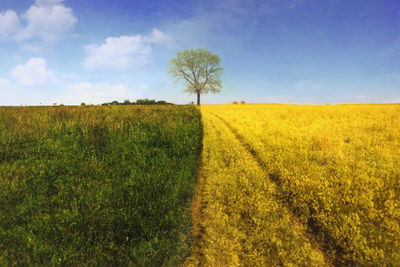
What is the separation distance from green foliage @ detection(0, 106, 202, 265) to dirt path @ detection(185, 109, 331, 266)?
275mm

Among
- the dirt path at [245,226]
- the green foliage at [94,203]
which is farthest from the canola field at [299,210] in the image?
the green foliage at [94,203]

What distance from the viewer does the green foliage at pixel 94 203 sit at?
2389 millimetres

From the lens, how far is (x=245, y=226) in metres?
2.70

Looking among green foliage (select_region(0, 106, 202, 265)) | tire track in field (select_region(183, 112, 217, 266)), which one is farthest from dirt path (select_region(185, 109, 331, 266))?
green foliage (select_region(0, 106, 202, 265))

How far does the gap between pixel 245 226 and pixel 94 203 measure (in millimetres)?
2484

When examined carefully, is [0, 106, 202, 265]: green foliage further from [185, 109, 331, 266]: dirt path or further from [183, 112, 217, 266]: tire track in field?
[185, 109, 331, 266]: dirt path

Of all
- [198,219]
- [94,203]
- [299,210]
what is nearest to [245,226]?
[198,219]

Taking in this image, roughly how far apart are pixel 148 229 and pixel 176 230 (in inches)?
15.6

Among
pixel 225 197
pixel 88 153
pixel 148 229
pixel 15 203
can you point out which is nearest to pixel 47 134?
pixel 88 153

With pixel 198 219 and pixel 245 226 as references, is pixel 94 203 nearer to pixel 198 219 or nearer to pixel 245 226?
pixel 198 219

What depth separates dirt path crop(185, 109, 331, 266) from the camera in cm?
222

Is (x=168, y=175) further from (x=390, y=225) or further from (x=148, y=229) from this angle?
(x=390, y=225)

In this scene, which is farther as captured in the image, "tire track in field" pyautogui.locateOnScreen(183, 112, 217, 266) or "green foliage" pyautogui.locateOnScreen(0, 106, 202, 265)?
"green foliage" pyautogui.locateOnScreen(0, 106, 202, 265)

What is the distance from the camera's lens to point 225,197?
347cm
